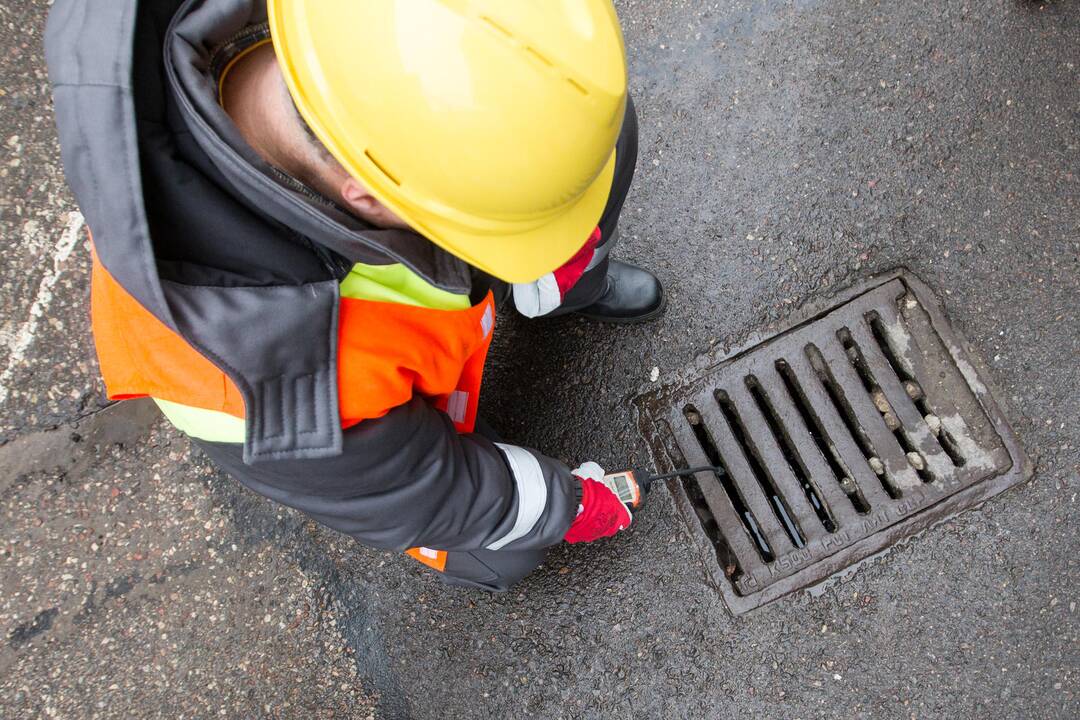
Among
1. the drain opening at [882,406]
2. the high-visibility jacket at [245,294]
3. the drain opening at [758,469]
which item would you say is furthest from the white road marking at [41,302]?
the drain opening at [882,406]

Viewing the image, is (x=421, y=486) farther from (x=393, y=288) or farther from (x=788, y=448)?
(x=788, y=448)

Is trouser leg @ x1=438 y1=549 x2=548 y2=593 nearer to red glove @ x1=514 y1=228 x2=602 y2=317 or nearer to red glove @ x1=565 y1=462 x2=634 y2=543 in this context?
red glove @ x1=565 y1=462 x2=634 y2=543

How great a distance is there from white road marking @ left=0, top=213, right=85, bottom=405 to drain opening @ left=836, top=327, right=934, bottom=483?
2.20 m

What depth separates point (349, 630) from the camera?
6.73 feet

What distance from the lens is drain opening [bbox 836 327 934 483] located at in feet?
6.29

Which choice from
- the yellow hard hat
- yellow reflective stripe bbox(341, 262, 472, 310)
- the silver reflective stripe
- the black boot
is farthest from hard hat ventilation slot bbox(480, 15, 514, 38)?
the black boot

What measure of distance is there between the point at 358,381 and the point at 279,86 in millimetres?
466

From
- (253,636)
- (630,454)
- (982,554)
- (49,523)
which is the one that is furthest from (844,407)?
(49,523)

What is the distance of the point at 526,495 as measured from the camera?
156cm

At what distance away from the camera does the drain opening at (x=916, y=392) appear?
1.91 metres

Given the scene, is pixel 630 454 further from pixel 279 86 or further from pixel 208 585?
pixel 279 86

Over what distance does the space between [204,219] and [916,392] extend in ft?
6.00

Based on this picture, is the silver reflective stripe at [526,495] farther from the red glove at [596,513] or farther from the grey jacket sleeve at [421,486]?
the red glove at [596,513]

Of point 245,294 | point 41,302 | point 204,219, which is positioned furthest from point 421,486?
point 41,302
